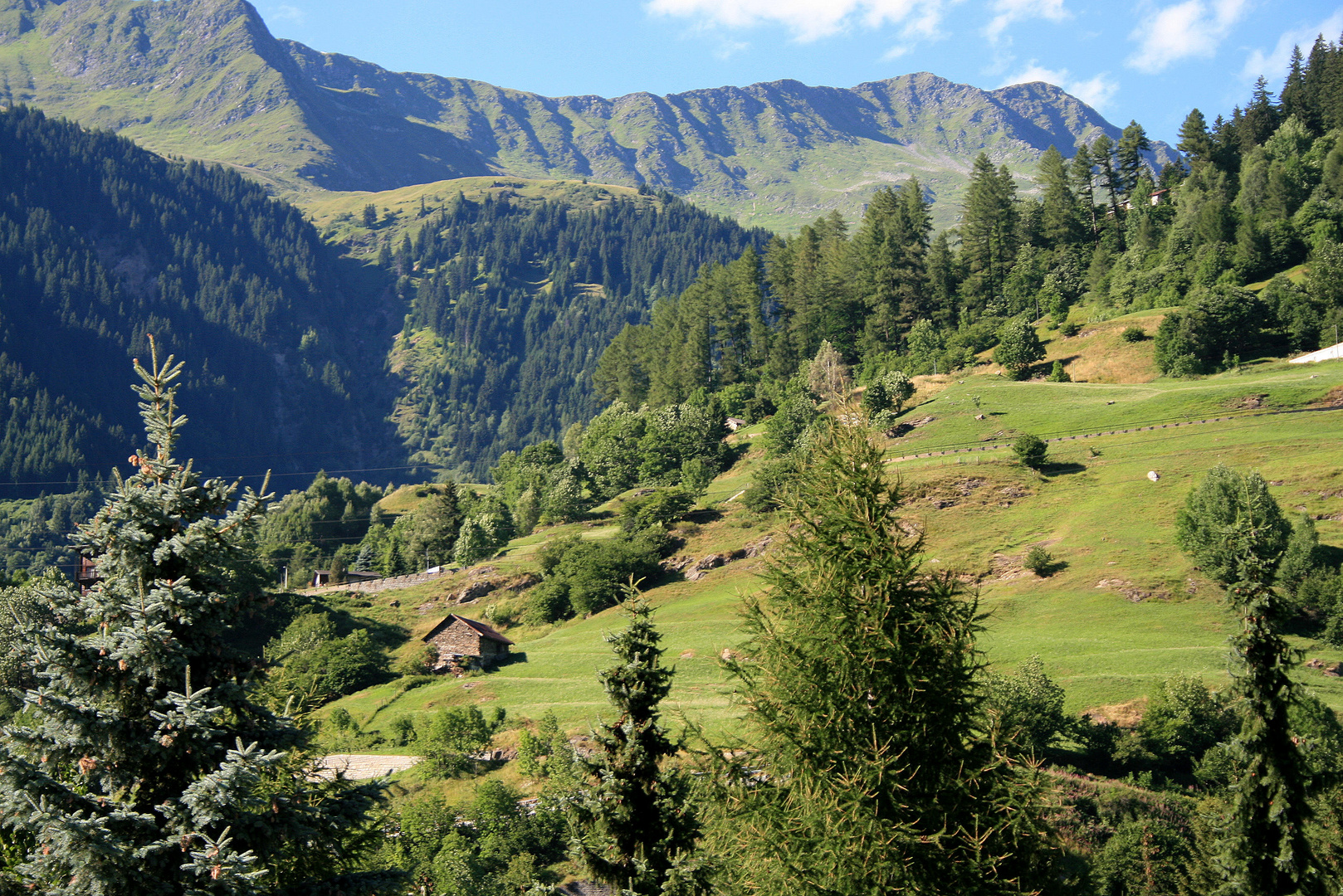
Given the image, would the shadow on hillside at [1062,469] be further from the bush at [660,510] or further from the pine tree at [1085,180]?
the pine tree at [1085,180]

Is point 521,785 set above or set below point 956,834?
below

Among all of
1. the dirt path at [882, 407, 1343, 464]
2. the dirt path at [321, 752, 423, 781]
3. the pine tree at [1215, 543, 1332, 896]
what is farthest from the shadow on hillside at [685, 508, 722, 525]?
the pine tree at [1215, 543, 1332, 896]

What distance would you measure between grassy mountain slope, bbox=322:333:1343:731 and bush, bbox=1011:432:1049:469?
114 centimetres

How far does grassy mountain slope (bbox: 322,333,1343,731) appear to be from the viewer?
161 ft

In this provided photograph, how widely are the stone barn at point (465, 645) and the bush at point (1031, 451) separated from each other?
46.6 meters

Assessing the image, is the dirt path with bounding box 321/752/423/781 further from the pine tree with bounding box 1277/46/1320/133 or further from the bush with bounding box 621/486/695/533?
the pine tree with bounding box 1277/46/1320/133

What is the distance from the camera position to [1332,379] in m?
72.4

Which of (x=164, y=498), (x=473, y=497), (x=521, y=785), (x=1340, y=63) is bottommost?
(x=521, y=785)

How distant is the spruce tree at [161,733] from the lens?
833 cm

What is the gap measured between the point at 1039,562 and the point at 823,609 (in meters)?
54.7

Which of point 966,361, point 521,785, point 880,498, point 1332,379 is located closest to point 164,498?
point 880,498

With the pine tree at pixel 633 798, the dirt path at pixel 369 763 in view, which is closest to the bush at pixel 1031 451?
the dirt path at pixel 369 763

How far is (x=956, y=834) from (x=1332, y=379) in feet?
271

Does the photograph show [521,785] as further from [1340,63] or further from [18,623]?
[1340,63]
